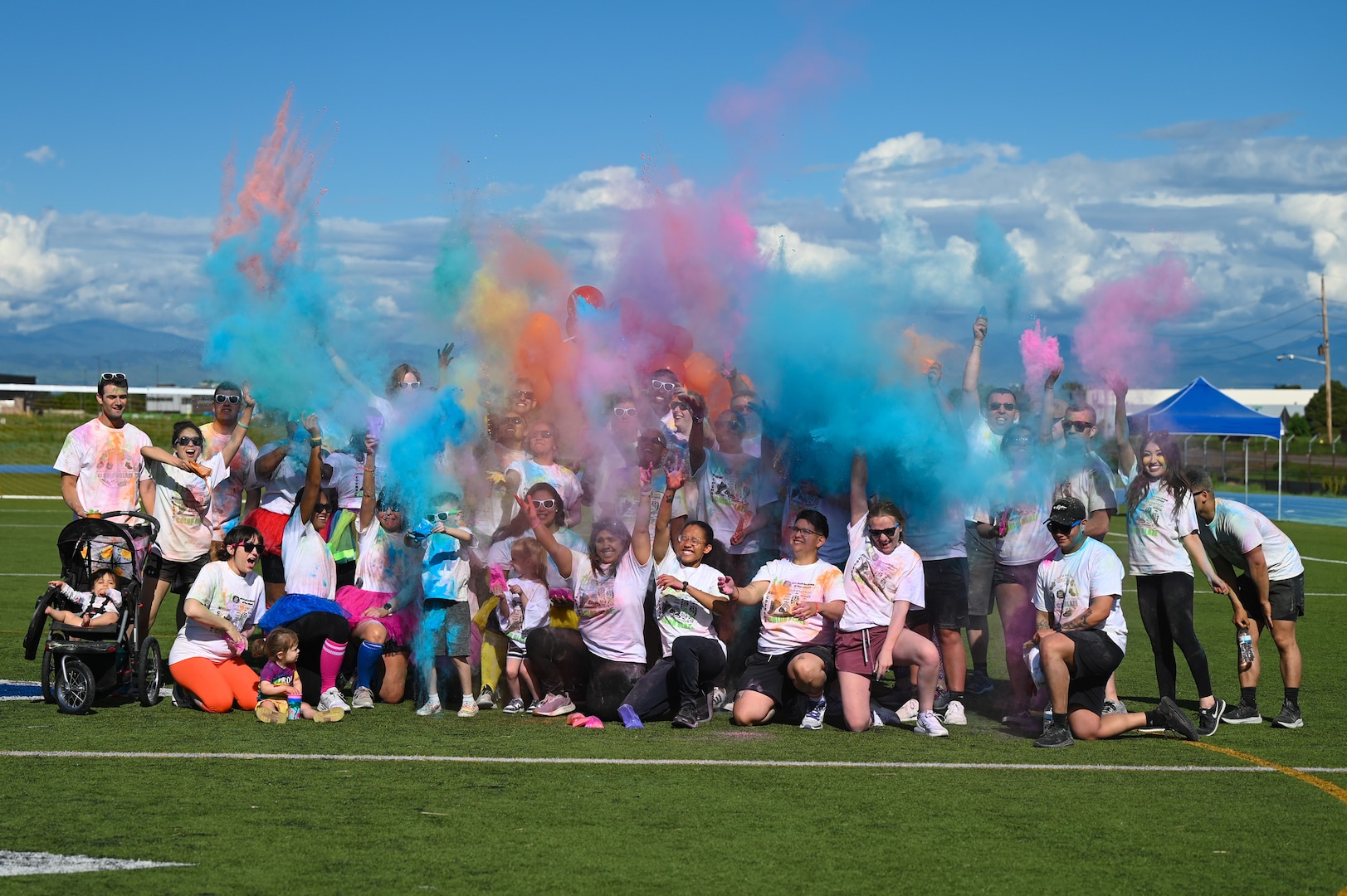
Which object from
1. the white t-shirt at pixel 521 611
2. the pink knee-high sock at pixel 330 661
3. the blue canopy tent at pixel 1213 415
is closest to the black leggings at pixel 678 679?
the white t-shirt at pixel 521 611

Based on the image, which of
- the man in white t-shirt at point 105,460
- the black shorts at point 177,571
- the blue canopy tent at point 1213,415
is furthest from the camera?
the blue canopy tent at point 1213,415

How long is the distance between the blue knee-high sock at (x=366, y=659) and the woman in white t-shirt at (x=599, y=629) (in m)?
0.93

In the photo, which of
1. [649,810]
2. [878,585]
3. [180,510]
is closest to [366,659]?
[180,510]

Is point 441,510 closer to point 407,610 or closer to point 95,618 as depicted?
point 407,610

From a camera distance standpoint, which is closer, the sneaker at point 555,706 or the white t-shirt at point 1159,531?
the white t-shirt at point 1159,531

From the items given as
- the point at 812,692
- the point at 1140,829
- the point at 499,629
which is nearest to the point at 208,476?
the point at 499,629

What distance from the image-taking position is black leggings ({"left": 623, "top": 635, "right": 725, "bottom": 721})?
7383 mm

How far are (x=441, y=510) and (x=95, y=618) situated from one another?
2032 millimetres

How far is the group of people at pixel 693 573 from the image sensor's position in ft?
24.3

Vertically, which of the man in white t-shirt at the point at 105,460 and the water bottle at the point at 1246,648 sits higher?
the man in white t-shirt at the point at 105,460

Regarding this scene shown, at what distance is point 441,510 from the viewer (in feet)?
25.6

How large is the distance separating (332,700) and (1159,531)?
478cm

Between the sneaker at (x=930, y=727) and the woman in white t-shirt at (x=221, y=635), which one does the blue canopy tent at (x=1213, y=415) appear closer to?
the sneaker at (x=930, y=727)

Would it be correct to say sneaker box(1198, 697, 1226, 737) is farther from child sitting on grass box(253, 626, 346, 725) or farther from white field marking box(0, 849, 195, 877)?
white field marking box(0, 849, 195, 877)
